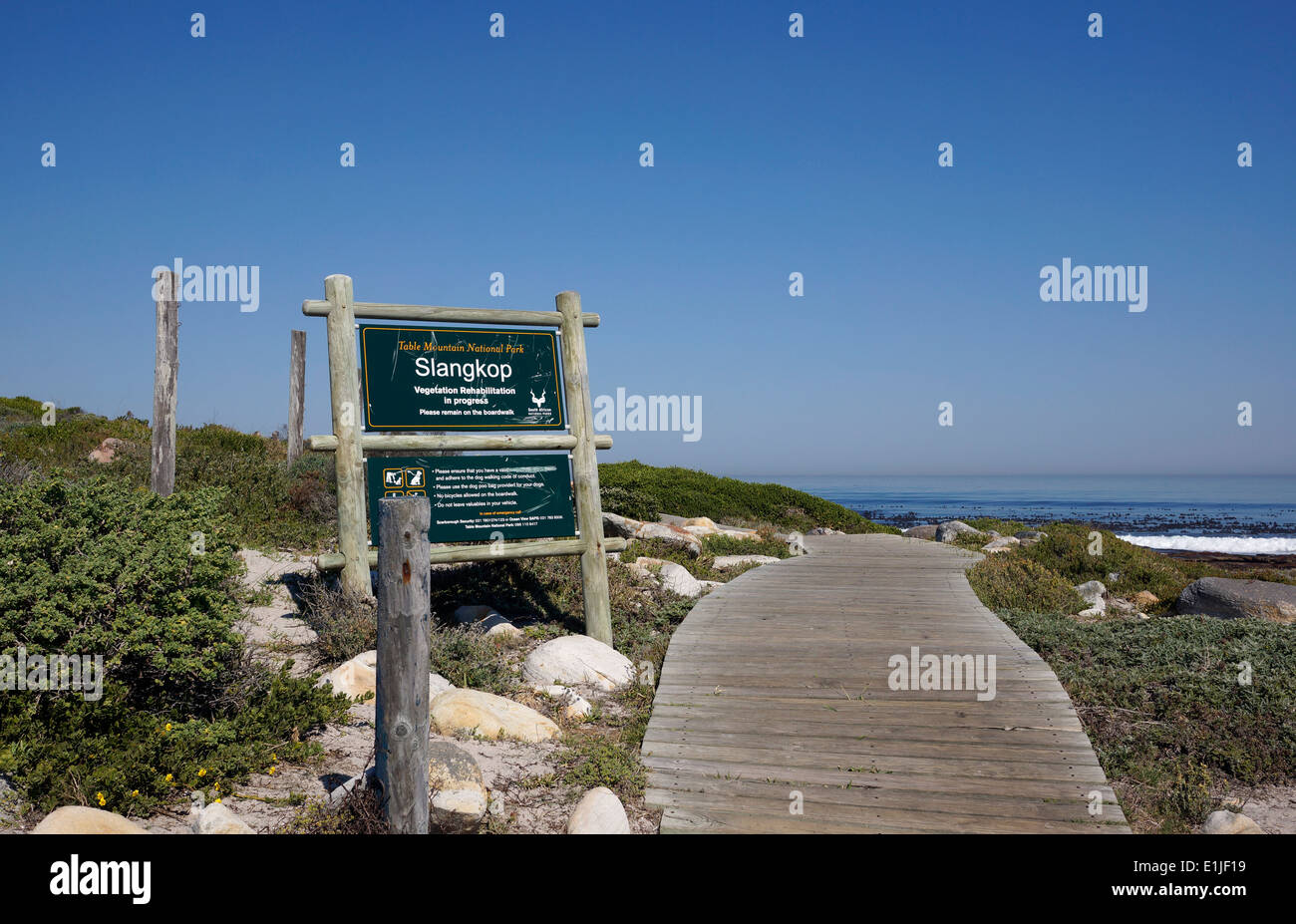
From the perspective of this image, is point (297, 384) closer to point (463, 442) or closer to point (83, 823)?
point (463, 442)

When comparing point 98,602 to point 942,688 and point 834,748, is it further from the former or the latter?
point 942,688

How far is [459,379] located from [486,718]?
156 inches

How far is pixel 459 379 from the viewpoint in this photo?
8469mm

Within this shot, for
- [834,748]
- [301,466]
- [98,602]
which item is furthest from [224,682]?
[301,466]

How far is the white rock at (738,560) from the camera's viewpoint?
14.3 meters

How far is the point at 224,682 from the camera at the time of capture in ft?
18.3

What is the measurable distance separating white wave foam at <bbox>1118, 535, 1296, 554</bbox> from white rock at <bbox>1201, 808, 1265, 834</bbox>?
1329 inches

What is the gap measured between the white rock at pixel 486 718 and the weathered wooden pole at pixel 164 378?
779 cm

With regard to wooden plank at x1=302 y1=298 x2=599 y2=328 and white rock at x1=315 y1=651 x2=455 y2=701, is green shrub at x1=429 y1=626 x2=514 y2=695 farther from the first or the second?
wooden plank at x1=302 y1=298 x2=599 y2=328

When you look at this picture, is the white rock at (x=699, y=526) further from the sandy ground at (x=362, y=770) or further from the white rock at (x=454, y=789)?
the white rock at (x=454, y=789)

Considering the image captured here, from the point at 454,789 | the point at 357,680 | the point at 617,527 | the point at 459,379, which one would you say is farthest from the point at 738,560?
the point at 454,789

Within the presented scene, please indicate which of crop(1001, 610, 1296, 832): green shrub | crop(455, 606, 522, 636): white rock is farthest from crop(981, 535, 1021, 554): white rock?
crop(455, 606, 522, 636): white rock
